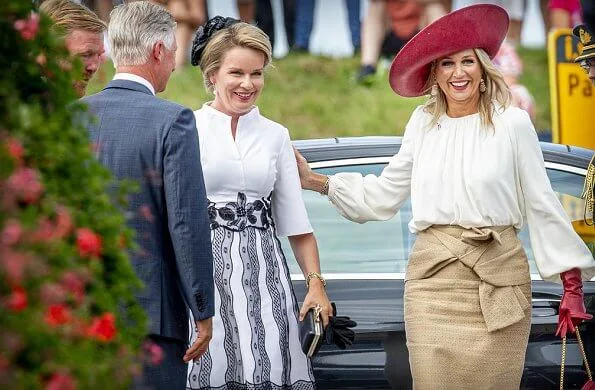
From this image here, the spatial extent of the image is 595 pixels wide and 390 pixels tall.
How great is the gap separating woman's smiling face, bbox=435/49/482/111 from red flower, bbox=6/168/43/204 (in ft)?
8.74

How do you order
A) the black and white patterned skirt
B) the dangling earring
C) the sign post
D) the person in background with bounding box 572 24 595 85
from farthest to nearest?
the sign post → the person in background with bounding box 572 24 595 85 → the dangling earring → the black and white patterned skirt

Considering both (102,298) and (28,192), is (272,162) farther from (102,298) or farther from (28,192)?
(28,192)

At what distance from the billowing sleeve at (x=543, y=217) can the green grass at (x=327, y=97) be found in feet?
21.2

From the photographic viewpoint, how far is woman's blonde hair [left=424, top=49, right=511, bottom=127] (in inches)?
183

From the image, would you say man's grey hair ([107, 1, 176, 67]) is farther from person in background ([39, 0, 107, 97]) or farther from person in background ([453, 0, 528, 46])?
person in background ([453, 0, 528, 46])

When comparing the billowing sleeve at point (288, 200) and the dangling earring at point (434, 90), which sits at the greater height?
the dangling earring at point (434, 90)

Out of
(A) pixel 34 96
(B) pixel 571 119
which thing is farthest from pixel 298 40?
(A) pixel 34 96

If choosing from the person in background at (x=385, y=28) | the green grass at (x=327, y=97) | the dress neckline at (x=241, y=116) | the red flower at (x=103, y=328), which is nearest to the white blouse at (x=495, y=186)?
the dress neckline at (x=241, y=116)

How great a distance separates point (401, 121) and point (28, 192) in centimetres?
929

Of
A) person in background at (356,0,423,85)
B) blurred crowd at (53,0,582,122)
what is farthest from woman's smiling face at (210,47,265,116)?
person in background at (356,0,423,85)

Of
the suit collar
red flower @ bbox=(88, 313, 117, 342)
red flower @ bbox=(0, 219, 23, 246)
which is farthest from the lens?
the suit collar

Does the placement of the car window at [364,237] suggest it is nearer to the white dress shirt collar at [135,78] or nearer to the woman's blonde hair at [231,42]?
the woman's blonde hair at [231,42]

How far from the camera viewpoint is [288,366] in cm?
448

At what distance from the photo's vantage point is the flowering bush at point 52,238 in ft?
6.73
